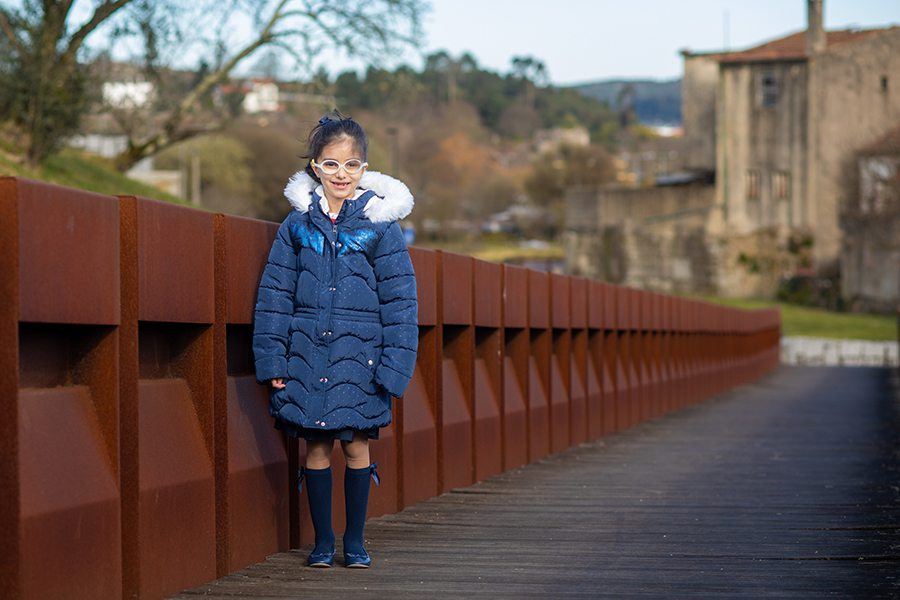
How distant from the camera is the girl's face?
6844 mm

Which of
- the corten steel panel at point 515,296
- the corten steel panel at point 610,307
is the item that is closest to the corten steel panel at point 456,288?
the corten steel panel at point 515,296

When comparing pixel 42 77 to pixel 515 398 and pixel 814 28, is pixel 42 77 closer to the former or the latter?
pixel 515 398

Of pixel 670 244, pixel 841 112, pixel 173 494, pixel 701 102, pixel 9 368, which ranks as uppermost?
pixel 701 102

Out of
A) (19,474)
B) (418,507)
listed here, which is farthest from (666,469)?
(19,474)

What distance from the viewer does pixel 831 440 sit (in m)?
18.0

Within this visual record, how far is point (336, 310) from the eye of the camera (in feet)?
21.9

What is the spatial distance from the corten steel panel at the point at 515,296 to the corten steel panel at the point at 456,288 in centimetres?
135

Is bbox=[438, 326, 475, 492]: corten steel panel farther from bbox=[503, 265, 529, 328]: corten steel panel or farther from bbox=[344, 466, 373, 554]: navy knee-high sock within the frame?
bbox=[344, 466, 373, 554]: navy knee-high sock

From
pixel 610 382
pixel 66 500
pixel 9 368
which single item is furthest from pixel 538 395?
pixel 9 368

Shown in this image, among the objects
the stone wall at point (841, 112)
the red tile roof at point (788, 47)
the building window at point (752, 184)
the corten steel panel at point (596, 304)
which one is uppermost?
the red tile roof at point (788, 47)

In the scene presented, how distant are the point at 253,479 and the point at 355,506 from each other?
444 millimetres

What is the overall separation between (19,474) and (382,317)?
213 cm

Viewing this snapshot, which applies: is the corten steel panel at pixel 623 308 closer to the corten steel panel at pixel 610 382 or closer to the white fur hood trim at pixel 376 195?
the corten steel panel at pixel 610 382

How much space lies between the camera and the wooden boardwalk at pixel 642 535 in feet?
21.2
